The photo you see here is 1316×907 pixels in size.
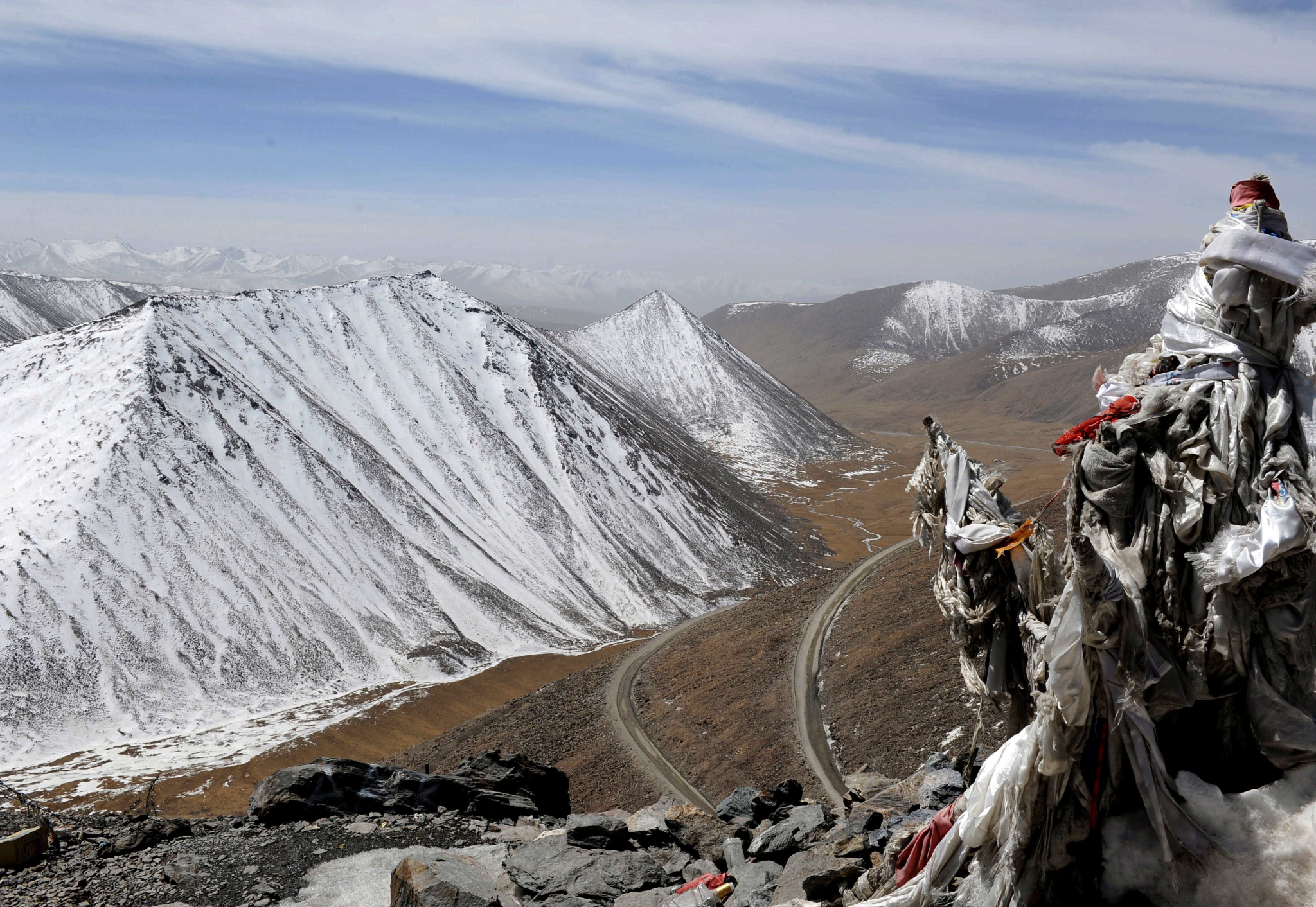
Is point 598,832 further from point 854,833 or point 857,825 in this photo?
point 854,833

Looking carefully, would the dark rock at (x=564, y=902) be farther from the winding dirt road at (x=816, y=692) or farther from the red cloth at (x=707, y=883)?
the winding dirt road at (x=816, y=692)

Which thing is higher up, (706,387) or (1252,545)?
(1252,545)

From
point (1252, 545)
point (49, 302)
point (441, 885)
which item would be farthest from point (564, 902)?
point (49, 302)

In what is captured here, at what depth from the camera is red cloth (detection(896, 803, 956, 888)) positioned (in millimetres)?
6102

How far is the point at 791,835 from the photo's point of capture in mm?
10250

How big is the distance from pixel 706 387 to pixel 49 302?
123m

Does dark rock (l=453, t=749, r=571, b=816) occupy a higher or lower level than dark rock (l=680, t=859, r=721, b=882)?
lower

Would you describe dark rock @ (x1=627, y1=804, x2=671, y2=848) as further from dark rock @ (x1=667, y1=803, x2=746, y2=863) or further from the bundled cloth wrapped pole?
the bundled cloth wrapped pole

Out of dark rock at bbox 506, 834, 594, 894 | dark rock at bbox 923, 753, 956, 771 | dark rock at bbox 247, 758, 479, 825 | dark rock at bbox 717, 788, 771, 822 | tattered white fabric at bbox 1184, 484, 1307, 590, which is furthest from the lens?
dark rock at bbox 247, 758, 479, 825

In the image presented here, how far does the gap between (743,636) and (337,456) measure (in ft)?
101

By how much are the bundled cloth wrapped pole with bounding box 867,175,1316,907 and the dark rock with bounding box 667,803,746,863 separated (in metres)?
6.84

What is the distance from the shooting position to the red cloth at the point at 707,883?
29.7ft

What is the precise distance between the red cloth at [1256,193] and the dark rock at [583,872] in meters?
8.29

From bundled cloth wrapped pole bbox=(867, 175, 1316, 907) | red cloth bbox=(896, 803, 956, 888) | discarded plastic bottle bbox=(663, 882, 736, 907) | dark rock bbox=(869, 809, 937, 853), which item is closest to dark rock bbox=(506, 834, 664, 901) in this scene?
discarded plastic bottle bbox=(663, 882, 736, 907)
